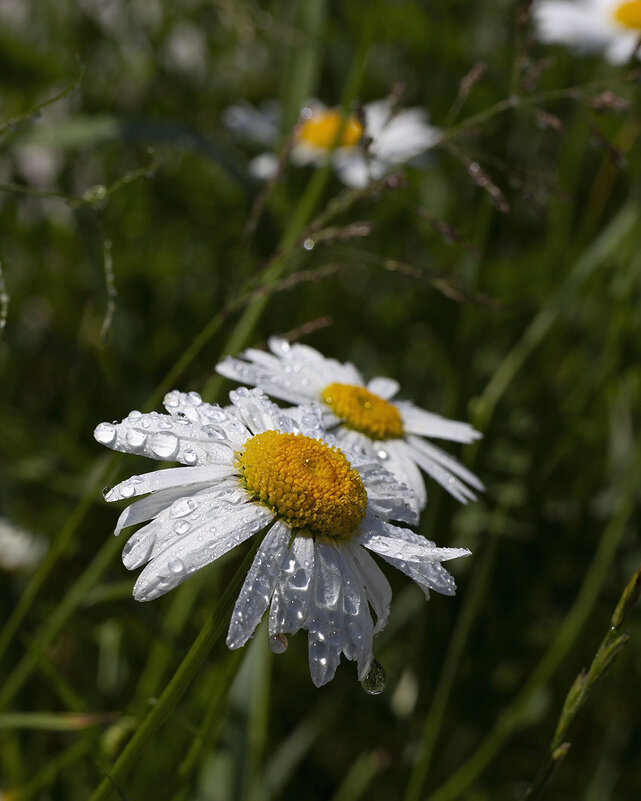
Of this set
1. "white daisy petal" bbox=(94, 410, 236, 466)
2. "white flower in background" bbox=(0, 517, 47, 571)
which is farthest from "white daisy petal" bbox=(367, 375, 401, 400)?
"white flower in background" bbox=(0, 517, 47, 571)

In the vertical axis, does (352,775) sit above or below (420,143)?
below

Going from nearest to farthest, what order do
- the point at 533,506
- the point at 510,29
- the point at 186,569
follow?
the point at 186,569, the point at 533,506, the point at 510,29

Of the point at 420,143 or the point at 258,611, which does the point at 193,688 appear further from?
the point at 420,143

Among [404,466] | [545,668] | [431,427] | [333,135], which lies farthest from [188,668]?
[333,135]

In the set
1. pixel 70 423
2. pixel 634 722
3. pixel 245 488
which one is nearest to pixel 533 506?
pixel 634 722

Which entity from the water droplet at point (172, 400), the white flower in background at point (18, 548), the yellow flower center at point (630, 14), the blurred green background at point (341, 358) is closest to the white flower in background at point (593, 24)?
the yellow flower center at point (630, 14)

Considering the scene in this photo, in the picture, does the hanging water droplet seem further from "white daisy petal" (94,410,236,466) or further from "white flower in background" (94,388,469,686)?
"white daisy petal" (94,410,236,466)
